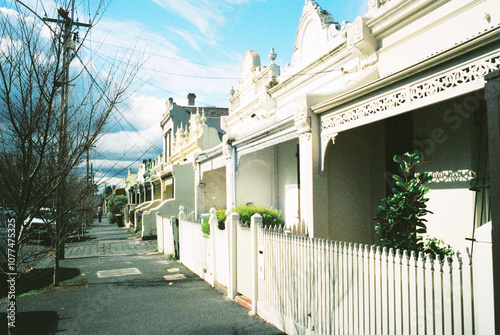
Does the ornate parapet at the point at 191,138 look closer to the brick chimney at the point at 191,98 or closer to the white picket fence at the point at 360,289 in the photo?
the brick chimney at the point at 191,98

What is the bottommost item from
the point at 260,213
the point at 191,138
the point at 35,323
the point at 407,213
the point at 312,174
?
the point at 35,323

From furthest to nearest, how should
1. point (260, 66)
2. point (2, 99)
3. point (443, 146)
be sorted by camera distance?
1. point (260, 66)
2. point (443, 146)
3. point (2, 99)

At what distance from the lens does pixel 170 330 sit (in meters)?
6.32

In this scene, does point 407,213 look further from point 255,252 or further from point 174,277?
point 174,277

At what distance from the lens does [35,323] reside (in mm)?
6922

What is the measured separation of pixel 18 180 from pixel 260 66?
32.7ft

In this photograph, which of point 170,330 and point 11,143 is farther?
point 170,330

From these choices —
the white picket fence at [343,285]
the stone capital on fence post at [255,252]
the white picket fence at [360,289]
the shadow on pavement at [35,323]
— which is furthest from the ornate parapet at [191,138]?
the white picket fence at [360,289]

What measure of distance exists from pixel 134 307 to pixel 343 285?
4655 mm

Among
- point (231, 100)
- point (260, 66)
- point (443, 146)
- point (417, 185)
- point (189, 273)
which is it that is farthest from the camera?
point (231, 100)

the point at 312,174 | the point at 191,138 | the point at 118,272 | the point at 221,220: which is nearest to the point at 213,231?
the point at 221,220

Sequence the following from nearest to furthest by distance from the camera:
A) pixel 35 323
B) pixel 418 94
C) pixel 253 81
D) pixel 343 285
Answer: pixel 343 285, pixel 418 94, pixel 35 323, pixel 253 81

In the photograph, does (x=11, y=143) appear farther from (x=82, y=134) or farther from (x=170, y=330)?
(x=170, y=330)

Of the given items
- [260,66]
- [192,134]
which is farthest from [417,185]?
[192,134]
